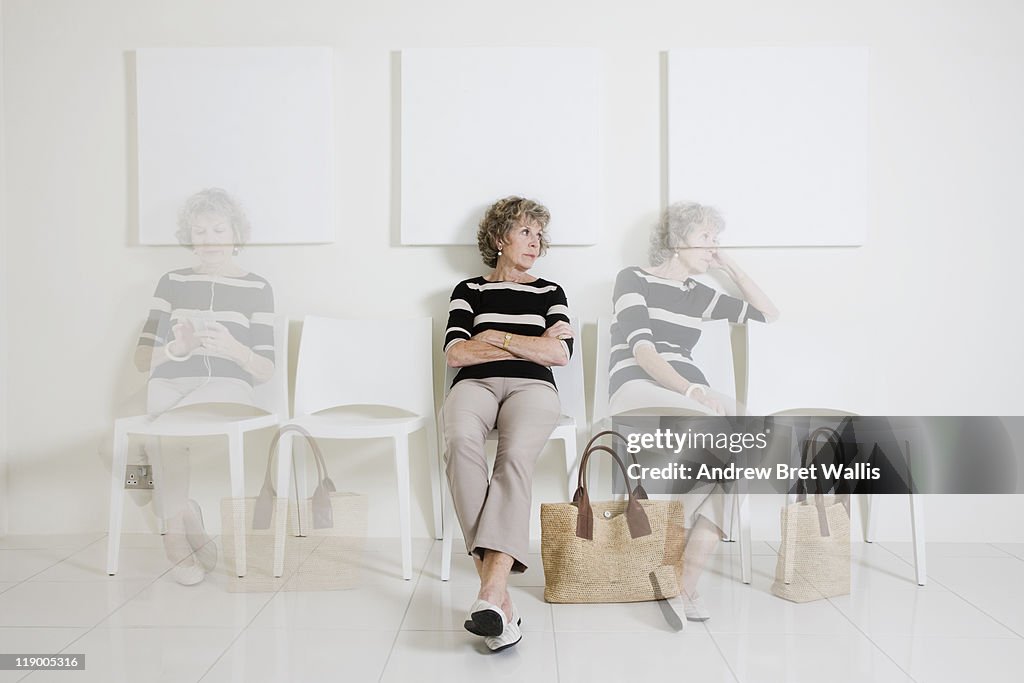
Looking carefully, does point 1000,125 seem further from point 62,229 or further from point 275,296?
point 62,229

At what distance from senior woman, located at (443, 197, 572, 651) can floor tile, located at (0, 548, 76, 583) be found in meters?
1.10

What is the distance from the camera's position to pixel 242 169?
2.03 m

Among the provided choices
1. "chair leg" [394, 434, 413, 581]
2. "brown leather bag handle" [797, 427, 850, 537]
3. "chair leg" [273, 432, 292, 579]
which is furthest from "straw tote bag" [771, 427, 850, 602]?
"chair leg" [273, 432, 292, 579]

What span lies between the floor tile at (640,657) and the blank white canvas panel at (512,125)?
41.9 inches

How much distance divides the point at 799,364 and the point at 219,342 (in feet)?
5.17

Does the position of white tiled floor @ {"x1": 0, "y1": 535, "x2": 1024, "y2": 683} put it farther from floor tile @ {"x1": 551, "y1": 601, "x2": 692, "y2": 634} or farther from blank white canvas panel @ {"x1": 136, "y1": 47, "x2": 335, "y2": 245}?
blank white canvas panel @ {"x1": 136, "y1": 47, "x2": 335, "y2": 245}

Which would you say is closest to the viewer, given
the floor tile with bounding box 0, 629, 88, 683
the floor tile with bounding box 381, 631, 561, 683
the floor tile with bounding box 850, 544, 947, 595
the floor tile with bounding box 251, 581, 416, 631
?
the floor tile with bounding box 381, 631, 561, 683

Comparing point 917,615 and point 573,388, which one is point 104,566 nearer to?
point 573,388

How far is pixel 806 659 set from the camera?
4.56ft

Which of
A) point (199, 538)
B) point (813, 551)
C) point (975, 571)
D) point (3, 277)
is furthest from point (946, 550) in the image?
point (3, 277)

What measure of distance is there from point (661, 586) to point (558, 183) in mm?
1098

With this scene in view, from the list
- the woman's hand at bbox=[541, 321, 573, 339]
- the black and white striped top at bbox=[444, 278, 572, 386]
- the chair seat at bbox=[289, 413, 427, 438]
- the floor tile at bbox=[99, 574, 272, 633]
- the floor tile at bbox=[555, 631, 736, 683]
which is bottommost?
the floor tile at bbox=[555, 631, 736, 683]

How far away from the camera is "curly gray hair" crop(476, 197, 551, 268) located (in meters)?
2.00

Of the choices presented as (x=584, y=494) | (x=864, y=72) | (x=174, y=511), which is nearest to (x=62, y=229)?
(x=174, y=511)
